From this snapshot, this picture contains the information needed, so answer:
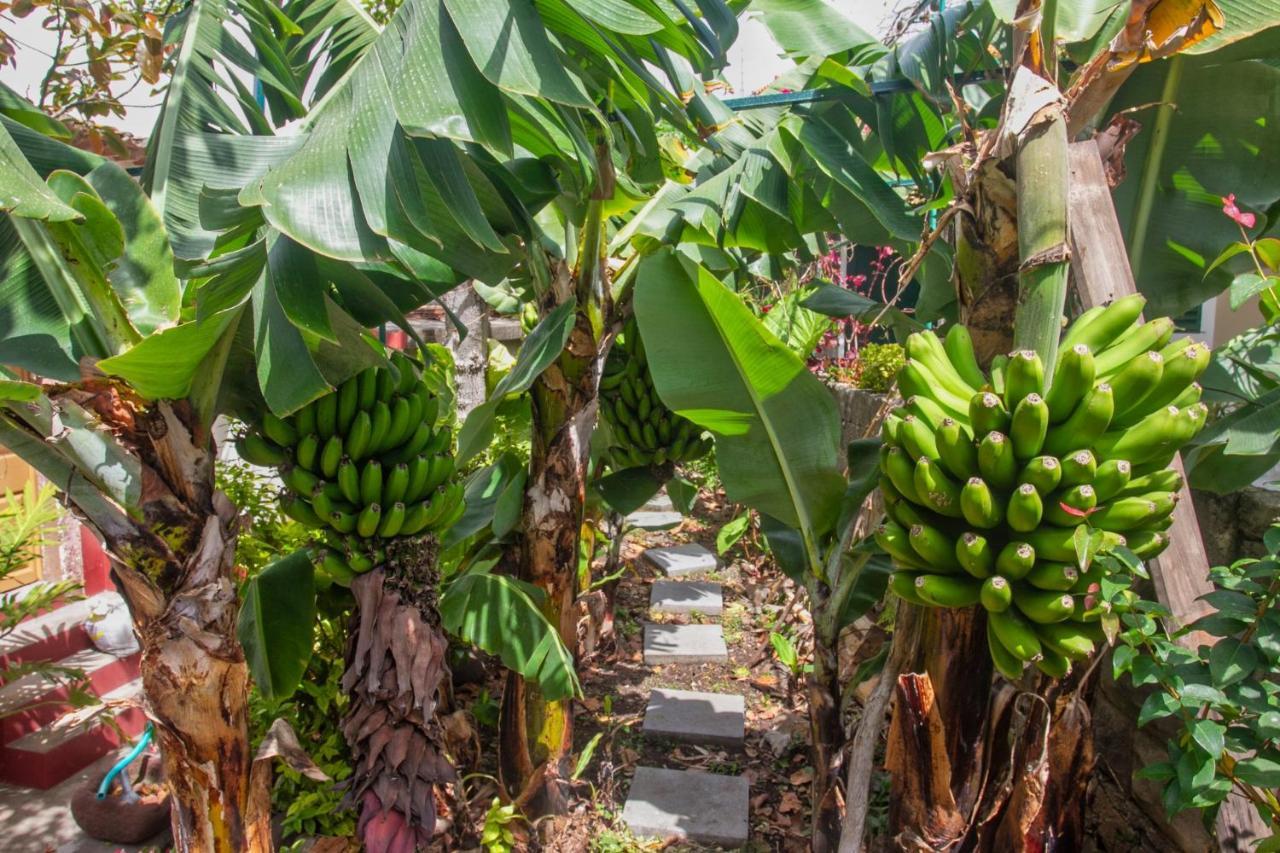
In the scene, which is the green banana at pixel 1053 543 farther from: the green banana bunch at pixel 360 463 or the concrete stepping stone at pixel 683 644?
the concrete stepping stone at pixel 683 644

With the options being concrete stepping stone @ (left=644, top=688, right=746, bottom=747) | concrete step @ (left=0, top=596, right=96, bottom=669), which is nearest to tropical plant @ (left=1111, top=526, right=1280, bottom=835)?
concrete stepping stone @ (left=644, top=688, right=746, bottom=747)

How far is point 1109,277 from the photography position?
140 centimetres

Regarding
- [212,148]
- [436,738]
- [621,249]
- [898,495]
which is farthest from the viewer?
[621,249]

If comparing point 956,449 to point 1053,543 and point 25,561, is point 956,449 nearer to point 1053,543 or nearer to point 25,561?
point 1053,543

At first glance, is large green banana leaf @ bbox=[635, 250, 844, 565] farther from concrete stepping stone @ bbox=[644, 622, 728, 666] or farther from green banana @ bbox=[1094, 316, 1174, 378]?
concrete stepping stone @ bbox=[644, 622, 728, 666]

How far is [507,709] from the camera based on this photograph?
2.58 metres

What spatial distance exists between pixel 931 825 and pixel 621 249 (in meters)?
1.82

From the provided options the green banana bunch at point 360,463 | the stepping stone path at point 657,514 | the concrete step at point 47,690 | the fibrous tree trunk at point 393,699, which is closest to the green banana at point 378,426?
the green banana bunch at point 360,463

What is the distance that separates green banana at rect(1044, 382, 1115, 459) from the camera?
3.68 ft

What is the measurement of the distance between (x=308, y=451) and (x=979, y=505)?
5.07ft

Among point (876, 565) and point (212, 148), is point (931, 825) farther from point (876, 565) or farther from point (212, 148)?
point (212, 148)

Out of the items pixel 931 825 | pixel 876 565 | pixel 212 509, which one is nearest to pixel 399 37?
pixel 212 509

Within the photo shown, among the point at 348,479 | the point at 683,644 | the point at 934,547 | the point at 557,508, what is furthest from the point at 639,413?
the point at 934,547

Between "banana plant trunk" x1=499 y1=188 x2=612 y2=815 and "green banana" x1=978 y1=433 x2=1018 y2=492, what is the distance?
4.23ft
